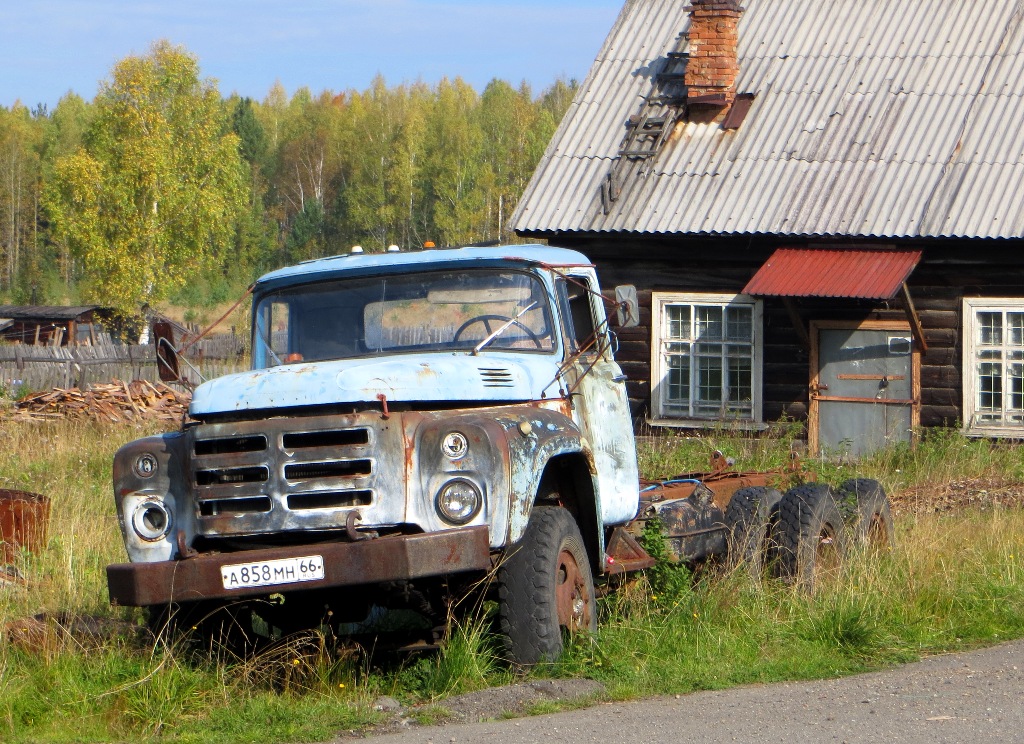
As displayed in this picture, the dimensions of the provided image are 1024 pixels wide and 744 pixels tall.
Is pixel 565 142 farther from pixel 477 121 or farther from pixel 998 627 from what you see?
pixel 477 121

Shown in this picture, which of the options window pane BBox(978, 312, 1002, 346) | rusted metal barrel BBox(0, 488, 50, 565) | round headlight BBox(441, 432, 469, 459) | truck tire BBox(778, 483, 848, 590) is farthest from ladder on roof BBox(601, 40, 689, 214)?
round headlight BBox(441, 432, 469, 459)

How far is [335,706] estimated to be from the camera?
5.55 m

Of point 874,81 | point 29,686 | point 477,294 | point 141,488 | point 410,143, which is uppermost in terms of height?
point 410,143

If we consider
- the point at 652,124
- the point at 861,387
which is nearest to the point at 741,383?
the point at 861,387

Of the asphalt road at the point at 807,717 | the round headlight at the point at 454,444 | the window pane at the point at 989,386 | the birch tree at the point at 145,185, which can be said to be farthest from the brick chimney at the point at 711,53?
the birch tree at the point at 145,185

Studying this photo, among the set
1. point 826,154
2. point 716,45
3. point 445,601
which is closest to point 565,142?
point 716,45

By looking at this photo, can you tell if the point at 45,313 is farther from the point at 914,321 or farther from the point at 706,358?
the point at 914,321

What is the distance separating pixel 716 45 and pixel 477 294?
11.6 meters

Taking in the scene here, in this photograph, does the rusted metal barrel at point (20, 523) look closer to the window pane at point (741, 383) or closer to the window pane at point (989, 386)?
the window pane at point (741, 383)

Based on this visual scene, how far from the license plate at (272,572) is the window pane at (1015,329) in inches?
464

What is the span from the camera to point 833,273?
1483 cm

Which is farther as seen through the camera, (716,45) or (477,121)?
(477,121)

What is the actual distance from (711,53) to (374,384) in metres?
12.8

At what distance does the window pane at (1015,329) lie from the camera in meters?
15.0
